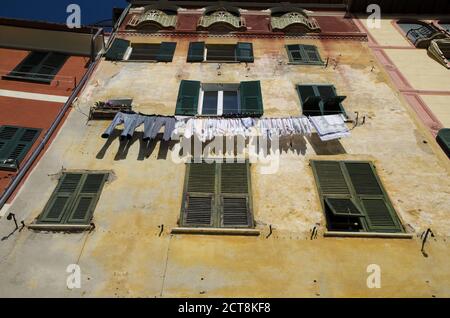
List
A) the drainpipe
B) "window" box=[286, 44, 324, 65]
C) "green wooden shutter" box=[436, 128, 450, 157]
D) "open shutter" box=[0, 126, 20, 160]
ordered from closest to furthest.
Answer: the drainpipe
"open shutter" box=[0, 126, 20, 160]
"green wooden shutter" box=[436, 128, 450, 157]
"window" box=[286, 44, 324, 65]

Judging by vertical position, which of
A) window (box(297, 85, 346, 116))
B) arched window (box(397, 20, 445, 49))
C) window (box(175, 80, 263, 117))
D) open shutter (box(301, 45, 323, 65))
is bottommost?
window (box(297, 85, 346, 116))

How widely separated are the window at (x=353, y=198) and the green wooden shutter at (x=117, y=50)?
7.59 meters

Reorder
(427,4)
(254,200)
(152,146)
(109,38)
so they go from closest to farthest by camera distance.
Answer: (254,200) → (152,146) → (109,38) → (427,4)

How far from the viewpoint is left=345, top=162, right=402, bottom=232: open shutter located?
8.89 metres

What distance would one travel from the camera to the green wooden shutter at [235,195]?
8906 mm

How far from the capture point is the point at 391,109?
1207 centimetres

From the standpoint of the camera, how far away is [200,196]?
370 inches

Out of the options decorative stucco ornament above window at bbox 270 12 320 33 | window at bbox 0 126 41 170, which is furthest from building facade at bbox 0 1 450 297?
decorative stucco ornament above window at bbox 270 12 320 33

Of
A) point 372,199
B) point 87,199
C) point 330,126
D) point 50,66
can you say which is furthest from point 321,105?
point 50,66

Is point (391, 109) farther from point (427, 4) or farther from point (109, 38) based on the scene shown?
point (109, 38)

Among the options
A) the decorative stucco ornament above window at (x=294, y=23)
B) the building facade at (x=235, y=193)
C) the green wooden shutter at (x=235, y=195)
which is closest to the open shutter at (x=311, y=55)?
the building facade at (x=235, y=193)

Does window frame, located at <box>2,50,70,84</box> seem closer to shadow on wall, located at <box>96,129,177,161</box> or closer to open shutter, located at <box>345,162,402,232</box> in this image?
shadow on wall, located at <box>96,129,177,161</box>
